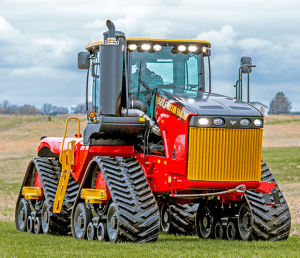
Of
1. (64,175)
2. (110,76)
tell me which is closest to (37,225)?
(64,175)

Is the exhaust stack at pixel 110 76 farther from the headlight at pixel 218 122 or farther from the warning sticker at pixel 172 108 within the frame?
the headlight at pixel 218 122

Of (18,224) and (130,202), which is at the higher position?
(130,202)

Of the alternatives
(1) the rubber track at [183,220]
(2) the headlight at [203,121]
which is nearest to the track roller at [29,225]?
(1) the rubber track at [183,220]

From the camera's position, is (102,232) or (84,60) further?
(84,60)

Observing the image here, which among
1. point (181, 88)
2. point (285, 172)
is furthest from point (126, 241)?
point (285, 172)

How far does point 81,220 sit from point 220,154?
379 cm

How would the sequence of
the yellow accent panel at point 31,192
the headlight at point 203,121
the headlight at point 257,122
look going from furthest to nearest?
the yellow accent panel at point 31,192 → the headlight at point 257,122 → the headlight at point 203,121

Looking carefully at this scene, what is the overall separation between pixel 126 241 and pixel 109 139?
2.76 meters

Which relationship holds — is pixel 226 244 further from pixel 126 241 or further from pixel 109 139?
pixel 109 139

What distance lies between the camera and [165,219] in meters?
15.7

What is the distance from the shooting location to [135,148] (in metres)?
13.3

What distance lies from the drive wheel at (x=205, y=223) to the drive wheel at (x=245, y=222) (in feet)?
3.63

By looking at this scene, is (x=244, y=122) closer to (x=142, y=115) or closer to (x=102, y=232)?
(x=142, y=115)

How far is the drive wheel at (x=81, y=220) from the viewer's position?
1293cm
